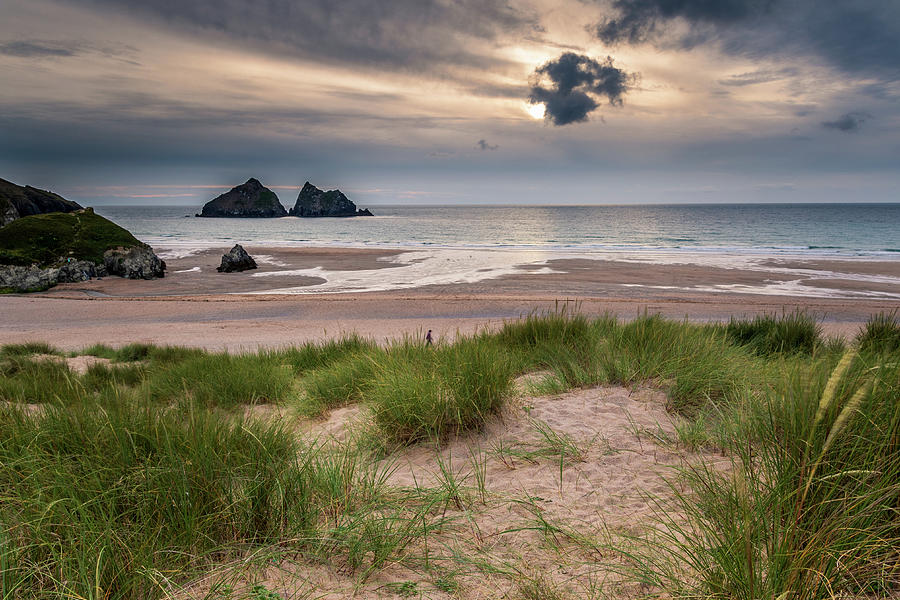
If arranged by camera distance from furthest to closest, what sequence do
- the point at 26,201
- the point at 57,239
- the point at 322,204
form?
the point at 322,204
the point at 26,201
the point at 57,239

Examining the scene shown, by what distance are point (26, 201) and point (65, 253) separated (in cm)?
3405

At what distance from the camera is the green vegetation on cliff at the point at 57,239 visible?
24812mm

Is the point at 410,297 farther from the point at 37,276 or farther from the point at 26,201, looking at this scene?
the point at 26,201

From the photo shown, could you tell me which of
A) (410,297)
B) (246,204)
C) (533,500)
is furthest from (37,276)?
(246,204)

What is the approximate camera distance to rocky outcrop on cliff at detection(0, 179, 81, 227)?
114ft

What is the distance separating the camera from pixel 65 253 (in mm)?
25859

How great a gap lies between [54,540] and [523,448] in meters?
3.14

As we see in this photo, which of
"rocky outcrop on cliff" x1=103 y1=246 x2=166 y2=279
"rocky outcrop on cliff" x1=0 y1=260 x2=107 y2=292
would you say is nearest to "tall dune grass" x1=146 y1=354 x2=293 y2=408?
"rocky outcrop on cliff" x1=0 y1=260 x2=107 y2=292

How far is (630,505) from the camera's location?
3162mm

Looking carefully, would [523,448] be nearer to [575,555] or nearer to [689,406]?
[575,555]

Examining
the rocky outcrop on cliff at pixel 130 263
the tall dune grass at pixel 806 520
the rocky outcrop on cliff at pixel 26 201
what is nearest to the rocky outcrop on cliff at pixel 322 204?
the rocky outcrop on cliff at pixel 26 201

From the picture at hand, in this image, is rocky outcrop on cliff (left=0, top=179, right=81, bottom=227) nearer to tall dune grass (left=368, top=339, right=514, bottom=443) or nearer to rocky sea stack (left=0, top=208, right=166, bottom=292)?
rocky sea stack (left=0, top=208, right=166, bottom=292)

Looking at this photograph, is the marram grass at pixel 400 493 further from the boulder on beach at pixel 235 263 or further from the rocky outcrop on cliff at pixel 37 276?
the boulder on beach at pixel 235 263

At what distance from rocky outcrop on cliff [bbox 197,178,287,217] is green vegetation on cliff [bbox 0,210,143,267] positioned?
508 feet
